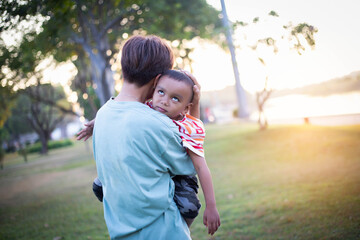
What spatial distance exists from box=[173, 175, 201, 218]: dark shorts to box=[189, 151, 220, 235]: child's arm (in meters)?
0.07

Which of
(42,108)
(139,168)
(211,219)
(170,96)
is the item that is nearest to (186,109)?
(170,96)

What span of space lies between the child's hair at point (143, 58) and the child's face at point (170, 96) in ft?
0.26

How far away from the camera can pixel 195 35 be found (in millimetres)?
17172

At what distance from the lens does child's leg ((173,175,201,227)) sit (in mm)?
1703

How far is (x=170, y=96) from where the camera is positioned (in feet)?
5.89

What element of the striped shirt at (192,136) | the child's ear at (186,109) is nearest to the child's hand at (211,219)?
the striped shirt at (192,136)

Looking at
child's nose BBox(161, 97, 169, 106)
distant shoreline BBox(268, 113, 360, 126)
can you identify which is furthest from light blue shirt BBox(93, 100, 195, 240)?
distant shoreline BBox(268, 113, 360, 126)

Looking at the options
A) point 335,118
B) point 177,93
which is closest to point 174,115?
point 177,93

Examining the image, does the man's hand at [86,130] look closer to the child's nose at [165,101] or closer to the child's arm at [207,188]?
the child's nose at [165,101]

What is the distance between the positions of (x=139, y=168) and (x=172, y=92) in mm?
509

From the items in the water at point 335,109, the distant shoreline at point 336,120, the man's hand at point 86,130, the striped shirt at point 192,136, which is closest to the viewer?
the striped shirt at point 192,136

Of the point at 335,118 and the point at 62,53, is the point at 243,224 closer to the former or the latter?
the point at 335,118

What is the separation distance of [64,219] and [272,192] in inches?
163

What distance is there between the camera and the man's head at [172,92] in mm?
1778
